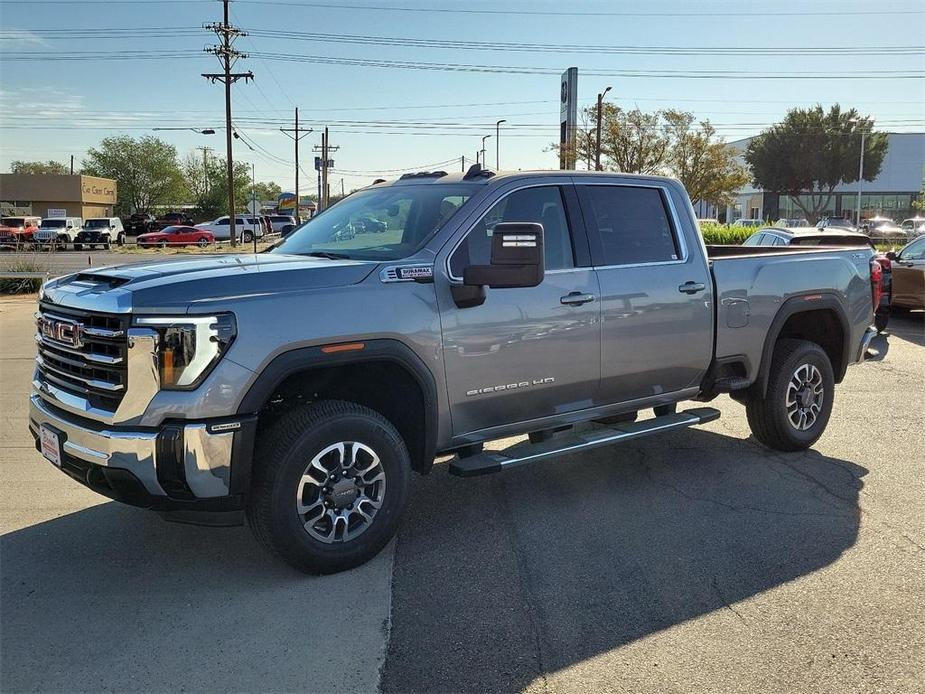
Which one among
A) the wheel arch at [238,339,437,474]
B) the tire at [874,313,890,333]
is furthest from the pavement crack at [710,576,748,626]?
the tire at [874,313,890,333]

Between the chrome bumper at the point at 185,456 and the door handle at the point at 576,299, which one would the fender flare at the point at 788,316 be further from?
the chrome bumper at the point at 185,456

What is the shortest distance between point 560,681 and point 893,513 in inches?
117

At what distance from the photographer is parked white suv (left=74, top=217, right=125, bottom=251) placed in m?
44.1

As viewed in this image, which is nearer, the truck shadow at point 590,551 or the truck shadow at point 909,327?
the truck shadow at point 590,551

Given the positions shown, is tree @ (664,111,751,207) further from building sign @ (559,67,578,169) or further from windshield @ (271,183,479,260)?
windshield @ (271,183,479,260)

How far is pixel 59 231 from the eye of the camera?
4572cm

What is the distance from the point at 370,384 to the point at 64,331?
5.07ft

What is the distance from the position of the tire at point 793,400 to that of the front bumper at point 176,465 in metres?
4.08

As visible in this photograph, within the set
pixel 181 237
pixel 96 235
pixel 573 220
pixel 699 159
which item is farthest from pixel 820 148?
pixel 573 220

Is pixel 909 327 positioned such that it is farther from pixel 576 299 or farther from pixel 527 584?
pixel 527 584

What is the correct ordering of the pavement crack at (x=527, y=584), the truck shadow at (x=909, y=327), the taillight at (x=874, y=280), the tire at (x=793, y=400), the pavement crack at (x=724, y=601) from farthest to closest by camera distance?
the truck shadow at (x=909, y=327), the taillight at (x=874, y=280), the tire at (x=793, y=400), the pavement crack at (x=724, y=601), the pavement crack at (x=527, y=584)

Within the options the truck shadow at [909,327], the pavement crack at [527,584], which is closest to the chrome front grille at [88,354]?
the pavement crack at [527,584]

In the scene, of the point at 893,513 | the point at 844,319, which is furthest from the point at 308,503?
the point at 844,319

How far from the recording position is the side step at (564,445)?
4383 millimetres
